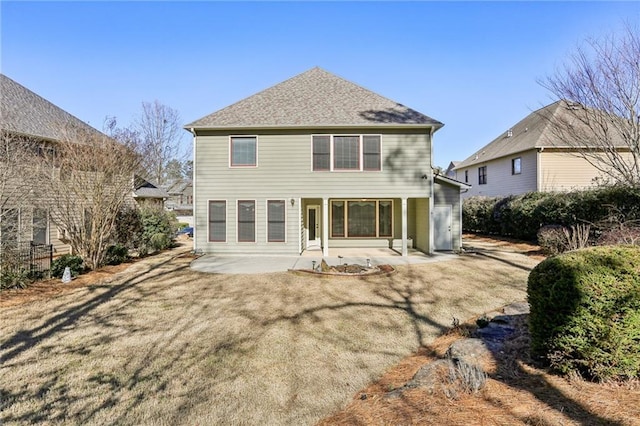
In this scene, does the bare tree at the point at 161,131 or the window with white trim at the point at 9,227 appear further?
the bare tree at the point at 161,131

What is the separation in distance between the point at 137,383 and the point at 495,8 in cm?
1375

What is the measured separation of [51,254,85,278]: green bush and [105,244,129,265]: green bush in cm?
122

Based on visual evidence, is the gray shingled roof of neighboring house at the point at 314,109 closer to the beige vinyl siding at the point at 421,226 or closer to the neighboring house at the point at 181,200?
the beige vinyl siding at the point at 421,226

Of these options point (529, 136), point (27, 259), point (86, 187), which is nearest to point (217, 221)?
point (86, 187)

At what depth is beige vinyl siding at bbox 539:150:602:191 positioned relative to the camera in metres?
18.9

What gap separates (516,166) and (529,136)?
203cm

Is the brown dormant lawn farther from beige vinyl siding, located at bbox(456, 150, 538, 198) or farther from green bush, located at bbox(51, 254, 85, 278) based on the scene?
beige vinyl siding, located at bbox(456, 150, 538, 198)

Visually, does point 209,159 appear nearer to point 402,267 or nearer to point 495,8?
point 402,267

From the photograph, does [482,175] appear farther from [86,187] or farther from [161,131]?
[161,131]

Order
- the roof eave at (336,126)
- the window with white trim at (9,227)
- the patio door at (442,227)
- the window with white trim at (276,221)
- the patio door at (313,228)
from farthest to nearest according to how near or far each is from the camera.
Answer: the patio door at (313,228)
the patio door at (442,227)
the window with white trim at (276,221)
the roof eave at (336,126)
the window with white trim at (9,227)

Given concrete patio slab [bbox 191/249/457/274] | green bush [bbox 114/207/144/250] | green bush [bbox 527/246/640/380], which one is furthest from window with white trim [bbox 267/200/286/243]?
green bush [bbox 527/246/640/380]

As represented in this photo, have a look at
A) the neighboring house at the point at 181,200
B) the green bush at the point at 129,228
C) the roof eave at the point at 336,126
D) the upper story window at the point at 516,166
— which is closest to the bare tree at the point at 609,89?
the roof eave at the point at 336,126

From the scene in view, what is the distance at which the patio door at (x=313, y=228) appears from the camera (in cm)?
1499

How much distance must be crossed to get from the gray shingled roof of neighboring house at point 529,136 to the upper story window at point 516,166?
62cm
